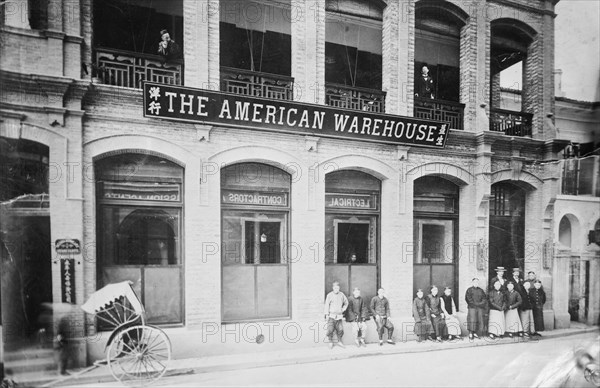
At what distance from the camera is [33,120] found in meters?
4.20

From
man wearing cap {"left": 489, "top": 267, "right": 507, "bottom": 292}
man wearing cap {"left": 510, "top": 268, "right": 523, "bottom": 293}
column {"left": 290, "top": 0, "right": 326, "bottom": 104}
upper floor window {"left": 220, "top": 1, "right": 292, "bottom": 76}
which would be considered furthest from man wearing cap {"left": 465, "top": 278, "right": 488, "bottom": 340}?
upper floor window {"left": 220, "top": 1, "right": 292, "bottom": 76}

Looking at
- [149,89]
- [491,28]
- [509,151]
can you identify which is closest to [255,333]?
[149,89]

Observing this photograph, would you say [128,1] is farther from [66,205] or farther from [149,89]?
[66,205]

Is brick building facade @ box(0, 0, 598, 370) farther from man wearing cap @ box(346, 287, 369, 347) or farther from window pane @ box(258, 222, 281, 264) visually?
man wearing cap @ box(346, 287, 369, 347)

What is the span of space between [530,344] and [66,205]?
751cm

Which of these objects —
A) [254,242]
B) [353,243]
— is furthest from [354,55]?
[254,242]

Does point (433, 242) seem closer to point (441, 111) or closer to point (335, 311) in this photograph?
point (335, 311)

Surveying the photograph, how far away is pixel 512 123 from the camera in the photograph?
21.5ft

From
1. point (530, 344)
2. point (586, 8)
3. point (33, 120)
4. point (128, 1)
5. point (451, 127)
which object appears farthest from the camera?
point (451, 127)

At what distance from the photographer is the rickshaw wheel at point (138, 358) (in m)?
4.20

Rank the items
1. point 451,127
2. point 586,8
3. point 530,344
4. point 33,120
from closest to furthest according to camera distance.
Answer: point 33,120, point 586,8, point 530,344, point 451,127

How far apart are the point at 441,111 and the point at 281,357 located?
501cm

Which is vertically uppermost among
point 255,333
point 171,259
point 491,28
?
point 491,28

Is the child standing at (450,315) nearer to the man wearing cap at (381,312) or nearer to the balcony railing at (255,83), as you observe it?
the man wearing cap at (381,312)
